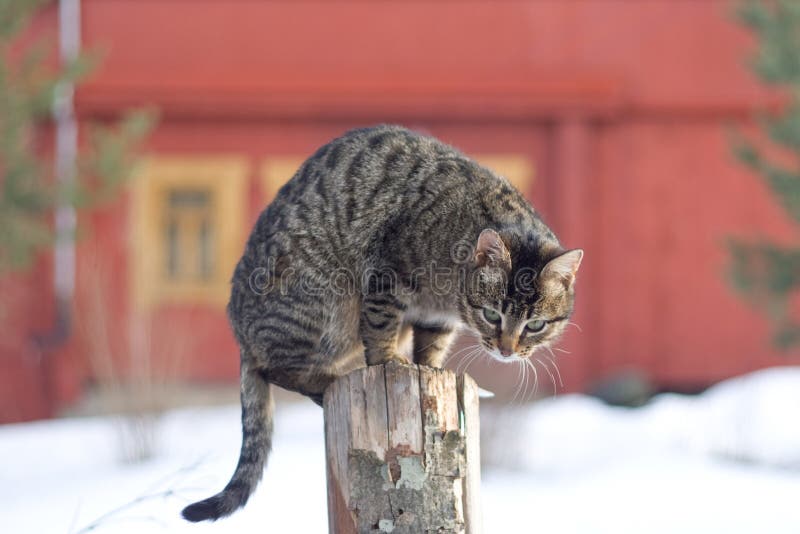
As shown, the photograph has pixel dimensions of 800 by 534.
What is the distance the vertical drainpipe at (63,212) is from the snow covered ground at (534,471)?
1.36 metres

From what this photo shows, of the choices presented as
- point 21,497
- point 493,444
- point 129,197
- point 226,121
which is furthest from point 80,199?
point 493,444

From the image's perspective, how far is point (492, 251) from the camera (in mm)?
3385

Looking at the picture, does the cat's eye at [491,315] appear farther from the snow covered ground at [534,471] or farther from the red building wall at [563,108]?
the red building wall at [563,108]

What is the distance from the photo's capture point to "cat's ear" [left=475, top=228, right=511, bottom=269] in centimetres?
334

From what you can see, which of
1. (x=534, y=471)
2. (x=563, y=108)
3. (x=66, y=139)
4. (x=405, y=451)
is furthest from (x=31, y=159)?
(x=405, y=451)

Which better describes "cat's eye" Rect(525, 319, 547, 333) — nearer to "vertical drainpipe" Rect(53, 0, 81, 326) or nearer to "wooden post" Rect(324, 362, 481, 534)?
"wooden post" Rect(324, 362, 481, 534)

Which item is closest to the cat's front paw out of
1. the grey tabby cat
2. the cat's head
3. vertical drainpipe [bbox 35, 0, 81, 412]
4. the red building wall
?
the grey tabby cat

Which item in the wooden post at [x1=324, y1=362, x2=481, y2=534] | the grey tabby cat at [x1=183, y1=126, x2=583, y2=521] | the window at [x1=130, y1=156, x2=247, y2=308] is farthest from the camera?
the window at [x1=130, y1=156, x2=247, y2=308]

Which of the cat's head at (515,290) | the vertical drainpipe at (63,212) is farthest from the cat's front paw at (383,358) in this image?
the vertical drainpipe at (63,212)

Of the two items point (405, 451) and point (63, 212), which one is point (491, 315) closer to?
point (405, 451)

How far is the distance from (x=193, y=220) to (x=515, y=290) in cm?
781

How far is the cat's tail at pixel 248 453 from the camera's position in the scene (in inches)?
123

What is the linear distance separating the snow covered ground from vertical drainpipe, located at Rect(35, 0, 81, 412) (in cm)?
136

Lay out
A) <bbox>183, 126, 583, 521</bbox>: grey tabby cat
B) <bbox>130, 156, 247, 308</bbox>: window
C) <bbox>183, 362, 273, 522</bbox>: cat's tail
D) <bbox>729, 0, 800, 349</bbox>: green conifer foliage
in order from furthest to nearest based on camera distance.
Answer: <bbox>130, 156, 247, 308</bbox>: window < <bbox>729, 0, 800, 349</bbox>: green conifer foliage < <bbox>183, 126, 583, 521</bbox>: grey tabby cat < <bbox>183, 362, 273, 522</bbox>: cat's tail
